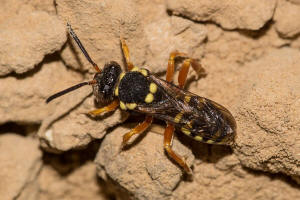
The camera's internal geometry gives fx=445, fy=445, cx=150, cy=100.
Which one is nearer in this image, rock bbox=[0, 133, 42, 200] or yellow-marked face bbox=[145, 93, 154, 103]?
yellow-marked face bbox=[145, 93, 154, 103]

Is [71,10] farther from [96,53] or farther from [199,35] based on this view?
[199,35]

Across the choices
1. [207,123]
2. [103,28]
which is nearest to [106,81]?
[103,28]

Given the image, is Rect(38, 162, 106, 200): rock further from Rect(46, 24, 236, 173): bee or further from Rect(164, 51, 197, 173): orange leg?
Rect(164, 51, 197, 173): orange leg

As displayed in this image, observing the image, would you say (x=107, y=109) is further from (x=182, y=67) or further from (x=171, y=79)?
(x=182, y=67)

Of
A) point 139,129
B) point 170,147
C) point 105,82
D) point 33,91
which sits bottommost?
point 170,147

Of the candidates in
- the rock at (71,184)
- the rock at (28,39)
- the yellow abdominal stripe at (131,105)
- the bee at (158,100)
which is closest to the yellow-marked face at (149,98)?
the bee at (158,100)

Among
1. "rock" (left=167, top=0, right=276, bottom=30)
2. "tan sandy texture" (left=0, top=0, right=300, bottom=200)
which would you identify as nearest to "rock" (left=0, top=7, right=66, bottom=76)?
"tan sandy texture" (left=0, top=0, right=300, bottom=200)

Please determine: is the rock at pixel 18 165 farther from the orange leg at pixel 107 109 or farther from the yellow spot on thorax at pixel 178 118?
the yellow spot on thorax at pixel 178 118
